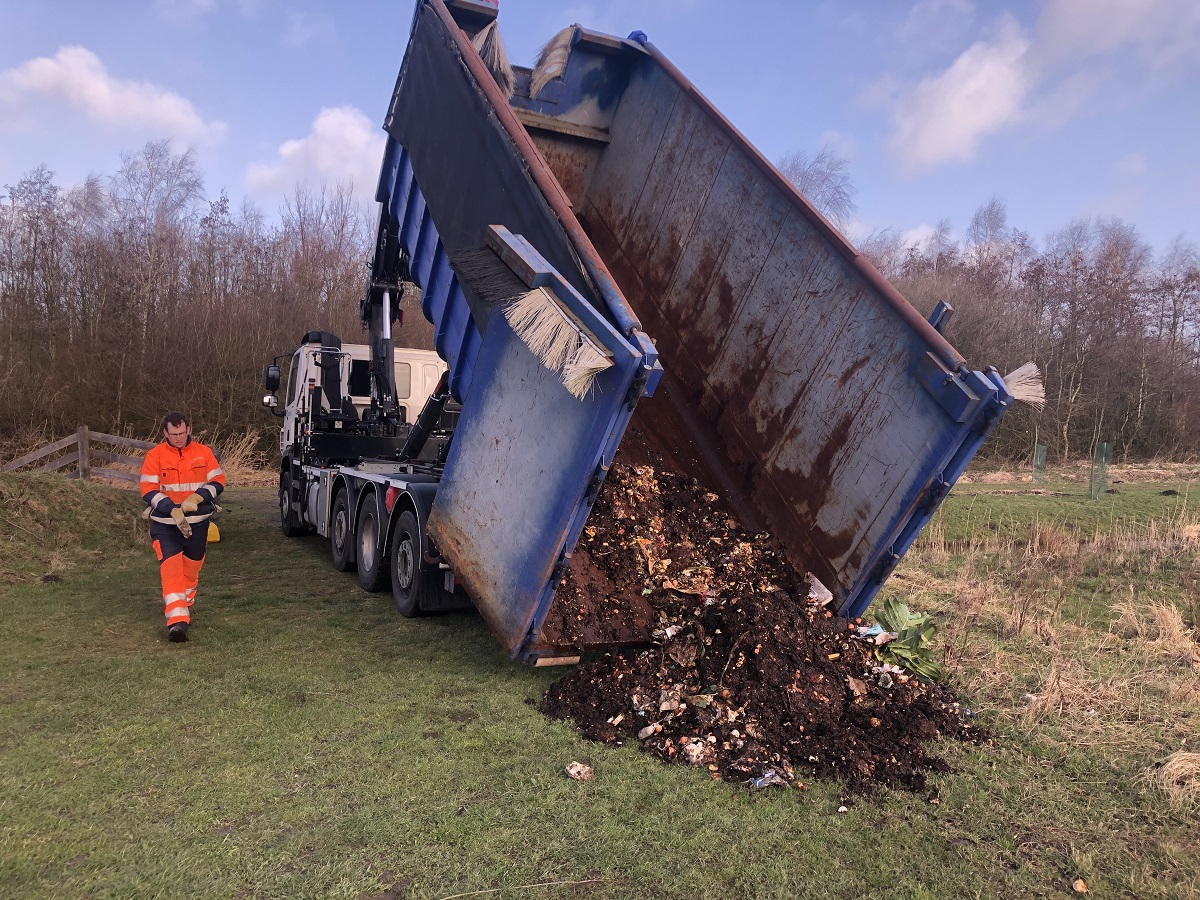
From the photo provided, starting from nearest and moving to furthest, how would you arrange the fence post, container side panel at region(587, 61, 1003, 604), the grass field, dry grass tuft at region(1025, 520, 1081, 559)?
the grass field, container side panel at region(587, 61, 1003, 604), dry grass tuft at region(1025, 520, 1081, 559), the fence post

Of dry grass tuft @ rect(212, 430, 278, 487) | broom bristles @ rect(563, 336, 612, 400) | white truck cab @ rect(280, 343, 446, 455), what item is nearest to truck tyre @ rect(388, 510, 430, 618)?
broom bristles @ rect(563, 336, 612, 400)

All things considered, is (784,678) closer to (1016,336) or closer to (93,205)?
(93,205)

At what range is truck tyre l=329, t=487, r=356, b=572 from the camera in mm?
7381

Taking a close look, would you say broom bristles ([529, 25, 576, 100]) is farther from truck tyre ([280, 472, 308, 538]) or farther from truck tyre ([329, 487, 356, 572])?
truck tyre ([280, 472, 308, 538])

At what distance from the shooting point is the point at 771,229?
5.03m

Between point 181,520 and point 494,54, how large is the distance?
3815 mm

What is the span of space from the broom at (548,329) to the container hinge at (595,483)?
13.1 inches

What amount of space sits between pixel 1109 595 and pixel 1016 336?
23.7 meters

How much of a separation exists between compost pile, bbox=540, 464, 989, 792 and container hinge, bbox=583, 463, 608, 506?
0.73 meters

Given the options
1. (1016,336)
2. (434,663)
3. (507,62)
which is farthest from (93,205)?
(1016,336)

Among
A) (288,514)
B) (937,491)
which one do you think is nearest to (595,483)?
(937,491)

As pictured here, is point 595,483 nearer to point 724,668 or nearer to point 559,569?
point 559,569

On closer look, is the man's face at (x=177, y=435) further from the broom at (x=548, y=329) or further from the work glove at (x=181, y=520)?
the broom at (x=548, y=329)

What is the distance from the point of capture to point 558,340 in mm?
3678
